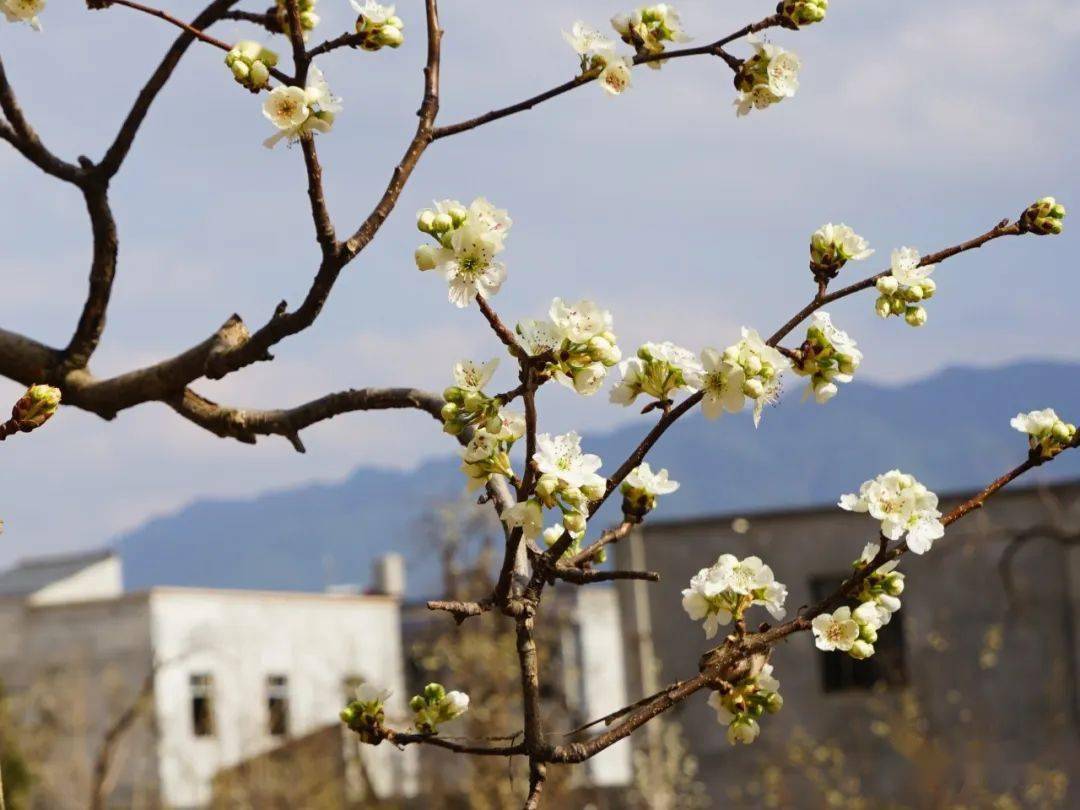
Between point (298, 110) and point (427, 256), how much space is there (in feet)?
0.94

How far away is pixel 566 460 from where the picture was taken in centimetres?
155

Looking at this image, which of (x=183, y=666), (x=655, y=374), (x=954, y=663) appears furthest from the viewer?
(x=183, y=666)

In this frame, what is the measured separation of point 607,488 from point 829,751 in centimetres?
1268

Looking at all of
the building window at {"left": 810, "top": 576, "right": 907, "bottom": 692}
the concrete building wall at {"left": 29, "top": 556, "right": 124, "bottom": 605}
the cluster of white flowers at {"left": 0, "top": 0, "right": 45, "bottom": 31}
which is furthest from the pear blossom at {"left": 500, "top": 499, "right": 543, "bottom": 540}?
the concrete building wall at {"left": 29, "top": 556, "right": 124, "bottom": 605}

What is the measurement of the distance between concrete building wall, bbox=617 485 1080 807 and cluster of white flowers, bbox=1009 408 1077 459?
11592mm

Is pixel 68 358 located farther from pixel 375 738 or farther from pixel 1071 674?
pixel 1071 674

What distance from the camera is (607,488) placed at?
1.60 metres

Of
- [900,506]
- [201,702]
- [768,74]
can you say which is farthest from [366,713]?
[201,702]

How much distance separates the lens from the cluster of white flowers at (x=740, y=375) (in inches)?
62.7

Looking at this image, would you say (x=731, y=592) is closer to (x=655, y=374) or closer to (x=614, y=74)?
(x=655, y=374)

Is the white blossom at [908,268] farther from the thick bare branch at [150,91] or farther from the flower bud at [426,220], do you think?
the thick bare branch at [150,91]

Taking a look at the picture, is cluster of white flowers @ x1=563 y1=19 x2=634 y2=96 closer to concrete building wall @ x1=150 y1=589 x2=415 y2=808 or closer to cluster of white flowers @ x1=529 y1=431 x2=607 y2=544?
cluster of white flowers @ x1=529 y1=431 x2=607 y2=544

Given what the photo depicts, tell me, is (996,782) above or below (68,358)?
below

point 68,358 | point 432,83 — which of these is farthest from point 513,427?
point 68,358
